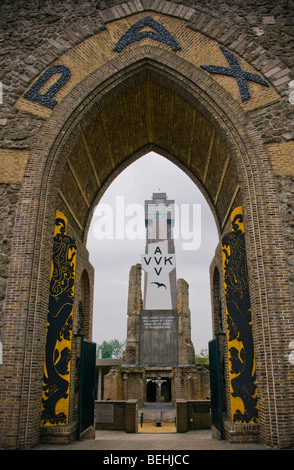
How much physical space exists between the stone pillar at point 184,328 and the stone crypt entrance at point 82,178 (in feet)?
64.6

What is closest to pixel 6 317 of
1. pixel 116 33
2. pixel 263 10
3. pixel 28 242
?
pixel 28 242

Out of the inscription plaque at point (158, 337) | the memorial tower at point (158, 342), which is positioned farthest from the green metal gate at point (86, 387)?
the inscription plaque at point (158, 337)

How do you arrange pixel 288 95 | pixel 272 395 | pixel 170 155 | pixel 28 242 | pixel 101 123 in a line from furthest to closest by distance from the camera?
pixel 170 155, pixel 101 123, pixel 288 95, pixel 28 242, pixel 272 395

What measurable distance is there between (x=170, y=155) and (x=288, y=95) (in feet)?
14.8

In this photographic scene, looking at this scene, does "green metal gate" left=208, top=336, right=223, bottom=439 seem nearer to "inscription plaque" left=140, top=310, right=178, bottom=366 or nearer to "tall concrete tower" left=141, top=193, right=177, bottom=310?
"inscription plaque" left=140, top=310, right=178, bottom=366

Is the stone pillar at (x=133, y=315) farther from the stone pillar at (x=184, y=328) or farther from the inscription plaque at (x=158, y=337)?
the stone pillar at (x=184, y=328)

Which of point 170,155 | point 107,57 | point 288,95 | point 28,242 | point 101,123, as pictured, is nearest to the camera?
point 28,242

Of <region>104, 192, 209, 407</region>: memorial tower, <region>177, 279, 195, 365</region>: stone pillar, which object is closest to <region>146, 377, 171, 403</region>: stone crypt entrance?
<region>104, 192, 209, 407</region>: memorial tower

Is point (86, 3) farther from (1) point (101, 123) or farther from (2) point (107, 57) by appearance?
(1) point (101, 123)

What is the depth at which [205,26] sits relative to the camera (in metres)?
8.43

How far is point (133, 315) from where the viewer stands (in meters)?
29.8

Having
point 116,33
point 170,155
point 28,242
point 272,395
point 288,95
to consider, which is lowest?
point 272,395

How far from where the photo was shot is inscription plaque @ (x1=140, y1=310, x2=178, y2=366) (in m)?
28.0

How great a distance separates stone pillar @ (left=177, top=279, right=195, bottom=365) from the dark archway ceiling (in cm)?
1950
